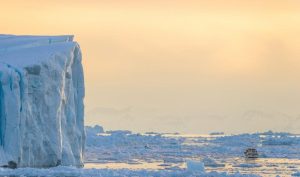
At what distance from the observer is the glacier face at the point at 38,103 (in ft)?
99.9

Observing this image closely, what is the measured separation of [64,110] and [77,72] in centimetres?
214

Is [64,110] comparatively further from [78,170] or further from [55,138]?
[78,170]

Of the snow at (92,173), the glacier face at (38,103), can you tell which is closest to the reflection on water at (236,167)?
the glacier face at (38,103)

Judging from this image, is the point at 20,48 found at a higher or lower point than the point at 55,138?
higher

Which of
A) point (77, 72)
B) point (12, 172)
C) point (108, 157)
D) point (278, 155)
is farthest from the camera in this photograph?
point (278, 155)

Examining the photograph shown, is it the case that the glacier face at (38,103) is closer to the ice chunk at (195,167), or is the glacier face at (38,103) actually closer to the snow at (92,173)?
the snow at (92,173)

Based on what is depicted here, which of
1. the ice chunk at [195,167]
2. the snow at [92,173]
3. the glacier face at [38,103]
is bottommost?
the snow at [92,173]

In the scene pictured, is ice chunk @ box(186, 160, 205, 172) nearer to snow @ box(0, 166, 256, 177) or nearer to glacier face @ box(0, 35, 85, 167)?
snow @ box(0, 166, 256, 177)

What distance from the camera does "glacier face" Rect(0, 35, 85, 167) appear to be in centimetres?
3044

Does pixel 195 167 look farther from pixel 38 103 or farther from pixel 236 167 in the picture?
pixel 38 103

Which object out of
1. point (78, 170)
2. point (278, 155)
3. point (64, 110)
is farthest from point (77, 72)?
point (278, 155)

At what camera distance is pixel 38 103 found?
3180 cm

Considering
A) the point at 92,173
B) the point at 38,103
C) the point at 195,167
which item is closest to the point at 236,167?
the point at 195,167

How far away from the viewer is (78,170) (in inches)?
1131
